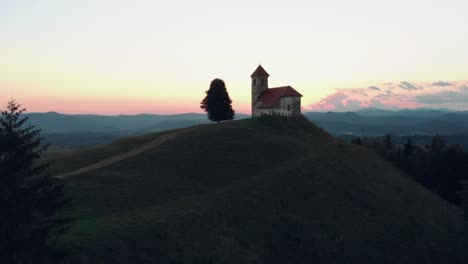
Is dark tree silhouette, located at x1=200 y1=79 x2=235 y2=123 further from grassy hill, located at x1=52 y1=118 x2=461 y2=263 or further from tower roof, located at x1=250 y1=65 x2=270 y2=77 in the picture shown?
grassy hill, located at x1=52 y1=118 x2=461 y2=263

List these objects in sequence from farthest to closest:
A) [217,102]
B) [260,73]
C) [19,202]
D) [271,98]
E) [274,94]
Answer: [260,73], [217,102], [274,94], [271,98], [19,202]

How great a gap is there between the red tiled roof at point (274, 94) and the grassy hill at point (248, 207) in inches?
578

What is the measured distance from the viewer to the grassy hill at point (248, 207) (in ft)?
115

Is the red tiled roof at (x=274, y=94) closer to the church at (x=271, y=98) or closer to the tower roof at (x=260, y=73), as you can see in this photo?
the church at (x=271, y=98)

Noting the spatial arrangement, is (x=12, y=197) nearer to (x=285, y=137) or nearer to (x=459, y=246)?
(x=459, y=246)

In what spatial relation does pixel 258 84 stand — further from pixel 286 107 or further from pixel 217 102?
pixel 286 107

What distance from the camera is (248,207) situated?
4544cm

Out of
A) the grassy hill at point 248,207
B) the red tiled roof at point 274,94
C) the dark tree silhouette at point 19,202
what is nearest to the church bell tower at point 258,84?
the red tiled roof at point 274,94

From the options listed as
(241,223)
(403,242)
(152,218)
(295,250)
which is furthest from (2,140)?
(403,242)

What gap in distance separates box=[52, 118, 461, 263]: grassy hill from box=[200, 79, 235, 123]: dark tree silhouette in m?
17.1

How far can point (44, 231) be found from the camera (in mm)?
20438

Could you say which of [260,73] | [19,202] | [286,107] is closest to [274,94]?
[286,107]

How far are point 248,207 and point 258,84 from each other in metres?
50.3

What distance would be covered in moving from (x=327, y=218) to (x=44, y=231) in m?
35.4
